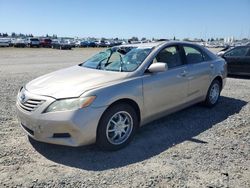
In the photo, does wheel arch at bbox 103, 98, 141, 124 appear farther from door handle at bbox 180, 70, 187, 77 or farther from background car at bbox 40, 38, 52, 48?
background car at bbox 40, 38, 52, 48

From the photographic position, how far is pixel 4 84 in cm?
896

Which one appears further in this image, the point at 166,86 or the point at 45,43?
the point at 45,43

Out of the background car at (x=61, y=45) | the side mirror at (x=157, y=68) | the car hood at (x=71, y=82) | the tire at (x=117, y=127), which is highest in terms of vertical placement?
the background car at (x=61, y=45)

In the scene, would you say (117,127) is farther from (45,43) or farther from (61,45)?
(45,43)

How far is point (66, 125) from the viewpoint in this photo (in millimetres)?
3521

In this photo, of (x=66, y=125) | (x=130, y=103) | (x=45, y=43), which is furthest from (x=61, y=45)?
(x=66, y=125)

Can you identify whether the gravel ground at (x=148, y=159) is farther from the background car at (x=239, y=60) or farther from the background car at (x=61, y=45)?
the background car at (x=61, y=45)

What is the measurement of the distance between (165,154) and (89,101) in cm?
136

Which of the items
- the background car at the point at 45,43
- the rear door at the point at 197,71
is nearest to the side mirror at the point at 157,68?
the rear door at the point at 197,71

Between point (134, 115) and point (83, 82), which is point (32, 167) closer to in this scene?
point (83, 82)

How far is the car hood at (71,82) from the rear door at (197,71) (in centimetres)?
170

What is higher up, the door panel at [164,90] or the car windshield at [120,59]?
the car windshield at [120,59]

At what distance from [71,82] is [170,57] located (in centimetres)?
200

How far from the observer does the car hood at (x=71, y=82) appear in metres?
3.75
